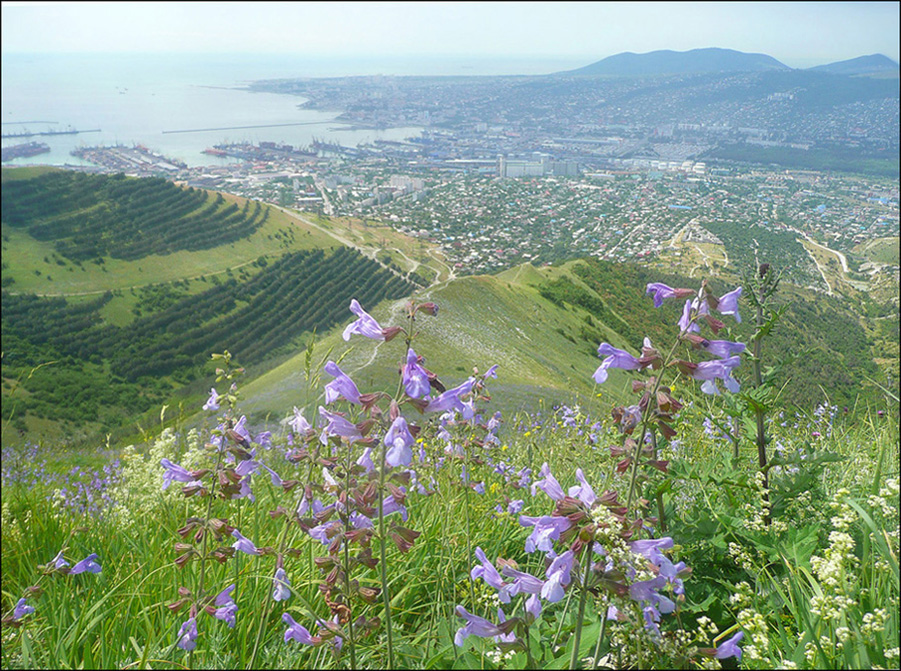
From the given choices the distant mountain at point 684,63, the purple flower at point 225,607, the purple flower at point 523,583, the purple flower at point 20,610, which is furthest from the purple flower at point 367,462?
the distant mountain at point 684,63

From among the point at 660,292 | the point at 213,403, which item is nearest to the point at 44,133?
the point at 213,403

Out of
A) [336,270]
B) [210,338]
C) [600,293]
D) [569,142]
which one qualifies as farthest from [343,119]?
[600,293]

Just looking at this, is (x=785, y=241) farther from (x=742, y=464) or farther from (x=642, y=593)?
(x=642, y=593)

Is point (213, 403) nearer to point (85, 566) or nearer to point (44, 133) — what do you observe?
point (85, 566)

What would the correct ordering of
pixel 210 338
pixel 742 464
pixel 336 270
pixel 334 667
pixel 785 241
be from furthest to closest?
pixel 336 270 < pixel 210 338 < pixel 785 241 < pixel 742 464 < pixel 334 667

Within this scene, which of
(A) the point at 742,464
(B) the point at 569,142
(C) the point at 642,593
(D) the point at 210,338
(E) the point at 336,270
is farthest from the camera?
(E) the point at 336,270

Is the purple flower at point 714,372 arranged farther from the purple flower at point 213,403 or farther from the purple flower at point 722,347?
the purple flower at point 213,403
